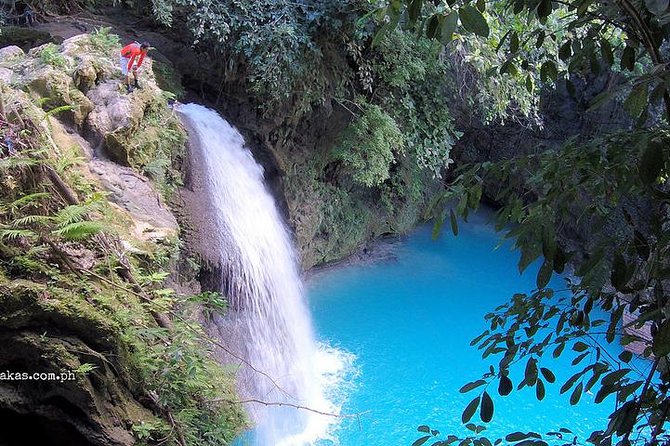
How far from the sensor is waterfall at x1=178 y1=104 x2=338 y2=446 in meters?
3.95

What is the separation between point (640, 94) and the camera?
84cm

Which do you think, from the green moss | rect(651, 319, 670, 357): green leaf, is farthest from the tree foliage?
the green moss

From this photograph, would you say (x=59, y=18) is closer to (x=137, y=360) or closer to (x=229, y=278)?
(x=229, y=278)

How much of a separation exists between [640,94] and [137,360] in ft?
7.07

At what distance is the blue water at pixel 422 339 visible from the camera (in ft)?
16.0

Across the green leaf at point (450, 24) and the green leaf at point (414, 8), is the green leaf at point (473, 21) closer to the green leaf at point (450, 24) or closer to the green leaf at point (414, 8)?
the green leaf at point (450, 24)

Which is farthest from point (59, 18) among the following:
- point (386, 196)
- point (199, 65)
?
point (386, 196)

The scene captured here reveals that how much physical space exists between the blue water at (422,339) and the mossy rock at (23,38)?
4120 millimetres

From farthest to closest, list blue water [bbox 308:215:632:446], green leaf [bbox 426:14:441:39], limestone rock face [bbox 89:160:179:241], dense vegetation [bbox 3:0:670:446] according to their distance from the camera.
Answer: blue water [bbox 308:215:632:446], limestone rock face [bbox 89:160:179:241], green leaf [bbox 426:14:441:39], dense vegetation [bbox 3:0:670:446]

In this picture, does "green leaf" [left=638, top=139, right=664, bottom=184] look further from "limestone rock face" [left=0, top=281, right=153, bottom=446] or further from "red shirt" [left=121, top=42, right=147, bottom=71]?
"red shirt" [left=121, top=42, right=147, bottom=71]

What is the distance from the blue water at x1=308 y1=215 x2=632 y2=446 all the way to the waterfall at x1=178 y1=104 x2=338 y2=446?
42 centimetres

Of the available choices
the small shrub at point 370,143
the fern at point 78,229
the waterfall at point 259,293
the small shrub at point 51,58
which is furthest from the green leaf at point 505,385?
the small shrub at point 370,143

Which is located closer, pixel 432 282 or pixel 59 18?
pixel 59 18

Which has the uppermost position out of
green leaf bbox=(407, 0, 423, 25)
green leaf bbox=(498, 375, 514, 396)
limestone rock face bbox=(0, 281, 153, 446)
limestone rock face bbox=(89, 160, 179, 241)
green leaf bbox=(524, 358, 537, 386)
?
green leaf bbox=(407, 0, 423, 25)
